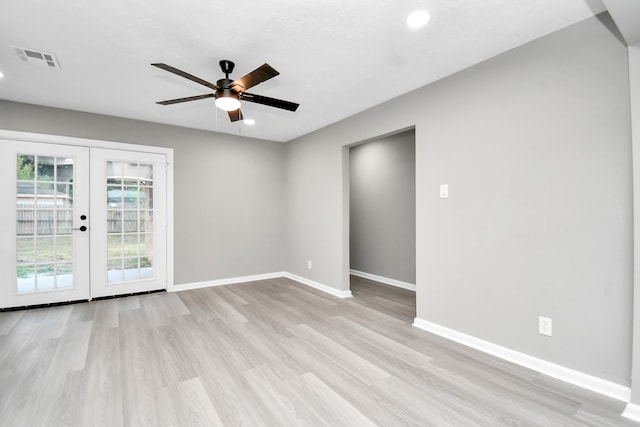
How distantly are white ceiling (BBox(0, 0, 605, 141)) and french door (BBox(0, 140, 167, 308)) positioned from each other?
2.92 feet

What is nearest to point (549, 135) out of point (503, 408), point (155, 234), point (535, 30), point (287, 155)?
point (535, 30)

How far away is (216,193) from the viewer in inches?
199

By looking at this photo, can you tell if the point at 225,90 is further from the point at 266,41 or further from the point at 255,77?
the point at 266,41

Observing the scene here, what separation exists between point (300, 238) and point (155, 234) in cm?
233

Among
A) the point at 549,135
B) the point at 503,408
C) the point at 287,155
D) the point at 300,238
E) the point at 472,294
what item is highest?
the point at 287,155

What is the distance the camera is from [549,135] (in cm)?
228

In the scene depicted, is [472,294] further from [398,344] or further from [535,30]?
[535,30]

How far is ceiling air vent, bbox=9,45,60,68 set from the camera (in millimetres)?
2527

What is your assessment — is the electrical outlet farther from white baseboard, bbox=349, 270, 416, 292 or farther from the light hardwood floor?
white baseboard, bbox=349, 270, 416, 292

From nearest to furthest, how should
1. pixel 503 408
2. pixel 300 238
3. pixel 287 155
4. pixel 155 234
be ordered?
pixel 503 408 < pixel 155 234 < pixel 300 238 < pixel 287 155

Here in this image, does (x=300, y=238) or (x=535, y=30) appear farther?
(x=300, y=238)

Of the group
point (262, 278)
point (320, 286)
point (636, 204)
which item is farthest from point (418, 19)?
point (262, 278)

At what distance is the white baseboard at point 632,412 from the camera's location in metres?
1.77

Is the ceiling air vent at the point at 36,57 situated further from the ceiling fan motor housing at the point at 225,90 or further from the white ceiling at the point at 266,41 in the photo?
the ceiling fan motor housing at the point at 225,90
